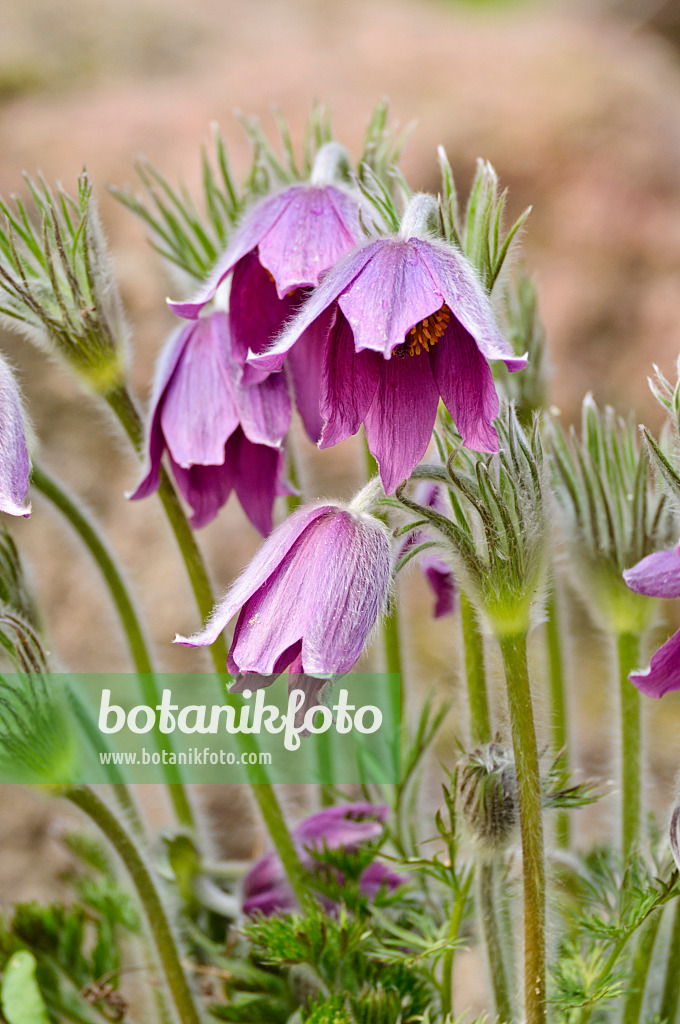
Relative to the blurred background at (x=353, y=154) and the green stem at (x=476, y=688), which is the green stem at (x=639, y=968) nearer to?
the green stem at (x=476, y=688)

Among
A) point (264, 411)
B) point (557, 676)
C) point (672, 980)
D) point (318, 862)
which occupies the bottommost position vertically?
point (672, 980)

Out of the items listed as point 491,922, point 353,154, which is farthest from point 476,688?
point 353,154

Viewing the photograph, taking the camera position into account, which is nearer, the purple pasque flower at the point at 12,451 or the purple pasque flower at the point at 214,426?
the purple pasque flower at the point at 12,451

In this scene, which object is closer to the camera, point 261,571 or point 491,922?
point 261,571

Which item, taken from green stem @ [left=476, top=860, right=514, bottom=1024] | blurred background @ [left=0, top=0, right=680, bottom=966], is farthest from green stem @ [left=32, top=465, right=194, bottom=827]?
blurred background @ [left=0, top=0, right=680, bottom=966]

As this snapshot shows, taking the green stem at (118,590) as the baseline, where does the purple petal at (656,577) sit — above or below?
below

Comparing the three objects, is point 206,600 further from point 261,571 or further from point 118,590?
point 261,571

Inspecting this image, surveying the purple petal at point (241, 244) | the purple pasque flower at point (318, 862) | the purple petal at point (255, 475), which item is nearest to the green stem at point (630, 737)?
the purple pasque flower at point (318, 862)
